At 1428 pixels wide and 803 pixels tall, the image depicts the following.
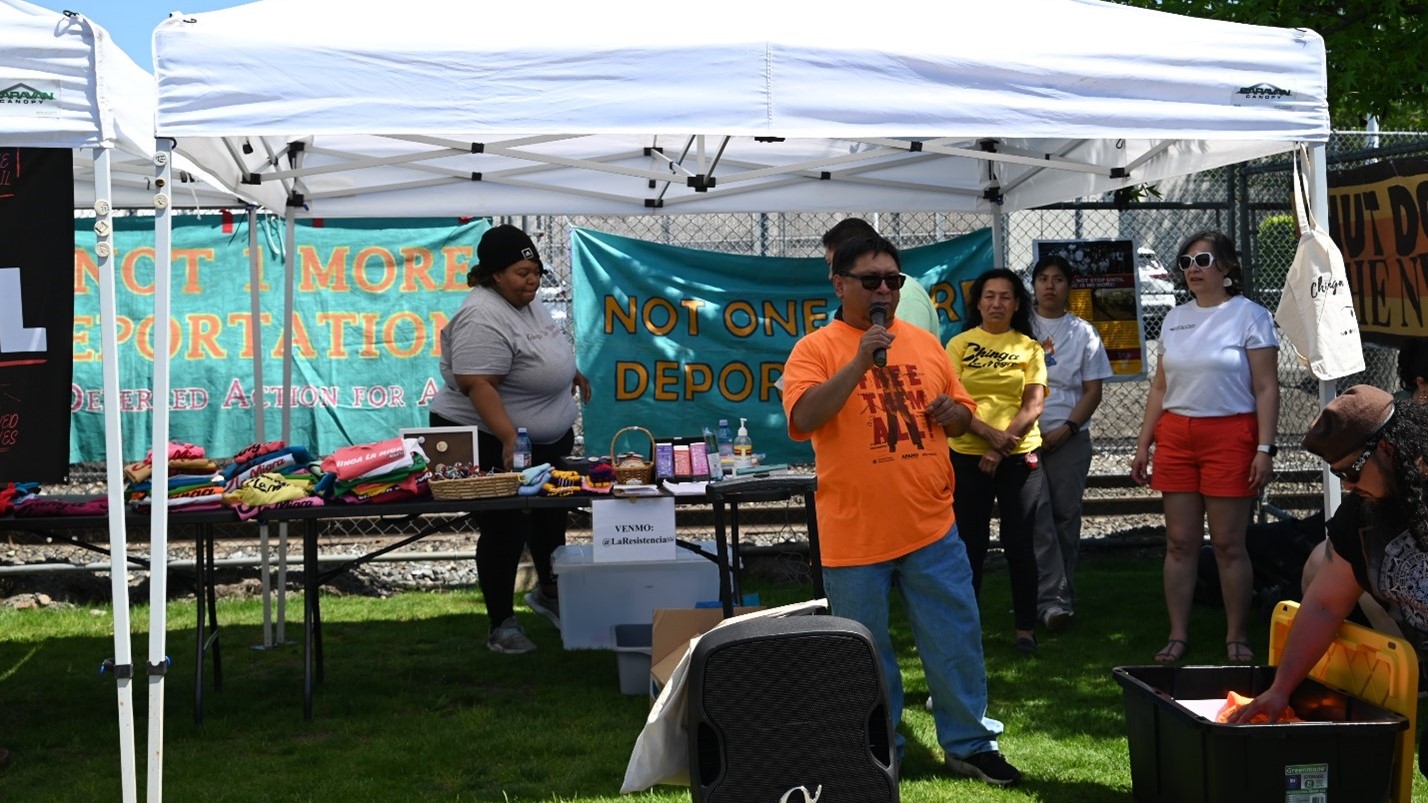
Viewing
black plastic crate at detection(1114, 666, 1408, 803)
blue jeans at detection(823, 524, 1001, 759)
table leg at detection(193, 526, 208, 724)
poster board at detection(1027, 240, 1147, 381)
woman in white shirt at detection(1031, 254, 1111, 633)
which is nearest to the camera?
black plastic crate at detection(1114, 666, 1408, 803)

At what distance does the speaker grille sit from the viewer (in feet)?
10.1

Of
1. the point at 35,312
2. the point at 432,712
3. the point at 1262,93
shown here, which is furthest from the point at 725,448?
the point at 35,312

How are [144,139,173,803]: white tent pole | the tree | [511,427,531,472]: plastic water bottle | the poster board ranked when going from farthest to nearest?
the tree, the poster board, [511,427,531,472]: plastic water bottle, [144,139,173,803]: white tent pole

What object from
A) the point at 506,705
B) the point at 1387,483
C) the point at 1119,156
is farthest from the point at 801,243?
the point at 1387,483

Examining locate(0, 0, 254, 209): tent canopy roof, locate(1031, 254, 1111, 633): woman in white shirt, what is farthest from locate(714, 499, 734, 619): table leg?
locate(0, 0, 254, 209): tent canopy roof

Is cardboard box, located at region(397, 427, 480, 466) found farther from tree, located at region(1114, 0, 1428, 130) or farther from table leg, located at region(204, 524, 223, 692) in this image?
tree, located at region(1114, 0, 1428, 130)

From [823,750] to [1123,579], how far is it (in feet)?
16.6

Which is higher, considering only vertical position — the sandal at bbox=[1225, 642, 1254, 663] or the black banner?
the black banner

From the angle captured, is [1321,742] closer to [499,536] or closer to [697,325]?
[499,536]

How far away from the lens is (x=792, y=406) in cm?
416

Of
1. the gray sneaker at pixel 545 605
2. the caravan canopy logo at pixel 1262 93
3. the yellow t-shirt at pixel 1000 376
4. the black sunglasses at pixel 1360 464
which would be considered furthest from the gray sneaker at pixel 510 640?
the black sunglasses at pixel 1360 464

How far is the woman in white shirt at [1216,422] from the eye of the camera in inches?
217

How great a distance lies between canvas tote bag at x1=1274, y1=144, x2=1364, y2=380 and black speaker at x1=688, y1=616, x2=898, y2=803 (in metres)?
2.44

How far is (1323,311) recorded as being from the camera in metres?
4.73
